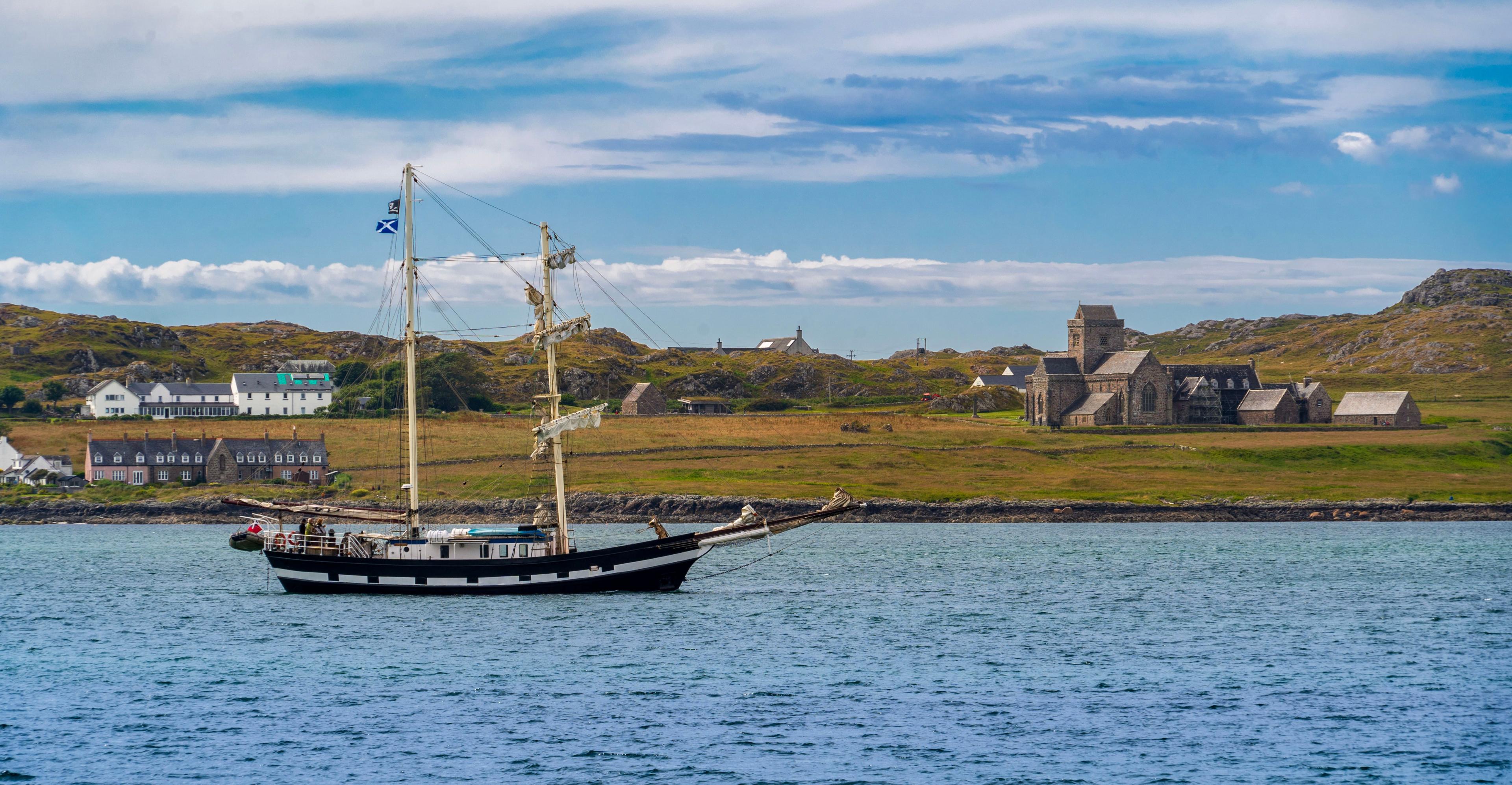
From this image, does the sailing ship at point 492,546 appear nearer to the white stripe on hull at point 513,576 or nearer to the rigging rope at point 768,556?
the white stripe on hull at point 513,576

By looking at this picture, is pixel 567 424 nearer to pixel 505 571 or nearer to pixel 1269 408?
pixel 505 571

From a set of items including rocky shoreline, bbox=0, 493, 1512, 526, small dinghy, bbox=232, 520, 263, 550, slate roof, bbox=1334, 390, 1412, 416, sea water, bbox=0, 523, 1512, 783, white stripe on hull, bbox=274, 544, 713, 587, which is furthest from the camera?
slate roof, bbox=1334, 390, 1412, 416

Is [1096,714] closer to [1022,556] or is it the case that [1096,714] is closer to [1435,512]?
[1022,556]

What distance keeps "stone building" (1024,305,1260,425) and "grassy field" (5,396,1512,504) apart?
314 inches

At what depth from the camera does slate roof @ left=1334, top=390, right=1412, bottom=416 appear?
15000 centimetres

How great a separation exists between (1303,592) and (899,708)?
34.2 m

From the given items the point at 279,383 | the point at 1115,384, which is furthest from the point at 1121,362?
the point at 279,383

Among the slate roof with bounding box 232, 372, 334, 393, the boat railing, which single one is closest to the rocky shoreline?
the boat railing

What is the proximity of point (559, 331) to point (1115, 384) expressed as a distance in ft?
361

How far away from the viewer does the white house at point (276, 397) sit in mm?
169875

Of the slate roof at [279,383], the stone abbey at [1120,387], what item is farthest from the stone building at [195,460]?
the stone abbey at [1120,387]

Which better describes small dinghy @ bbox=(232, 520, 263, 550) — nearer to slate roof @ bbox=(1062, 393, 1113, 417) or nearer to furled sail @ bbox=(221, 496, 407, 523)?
furled sail @ bbox=(221, 496, 407, 523)

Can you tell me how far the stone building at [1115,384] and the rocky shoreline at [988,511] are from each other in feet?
144

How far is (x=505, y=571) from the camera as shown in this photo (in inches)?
2250
